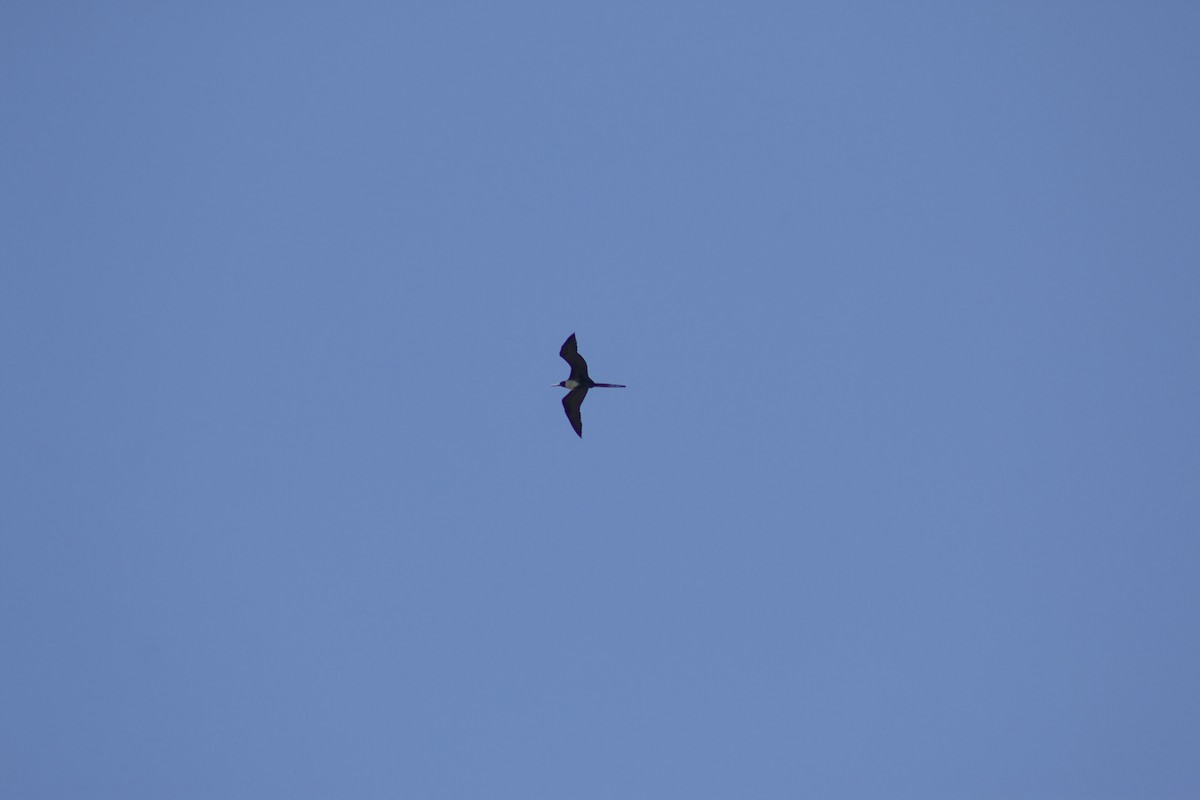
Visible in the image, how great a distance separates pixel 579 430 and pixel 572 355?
2.78 m

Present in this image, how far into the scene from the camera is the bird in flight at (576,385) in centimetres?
3597

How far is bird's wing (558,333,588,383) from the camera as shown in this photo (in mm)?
35353

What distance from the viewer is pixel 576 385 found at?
121 feet

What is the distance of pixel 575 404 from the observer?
122ft

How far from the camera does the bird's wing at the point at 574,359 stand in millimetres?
35353

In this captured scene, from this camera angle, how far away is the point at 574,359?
3606 centimetres

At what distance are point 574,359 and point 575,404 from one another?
5.93ft

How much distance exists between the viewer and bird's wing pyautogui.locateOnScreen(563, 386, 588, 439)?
37094mm

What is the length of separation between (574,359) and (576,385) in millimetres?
1244

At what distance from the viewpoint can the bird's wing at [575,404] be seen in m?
37.1

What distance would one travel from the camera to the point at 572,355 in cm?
3588

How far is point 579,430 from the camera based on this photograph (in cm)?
3725

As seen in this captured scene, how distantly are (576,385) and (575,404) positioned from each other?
2.11 ft

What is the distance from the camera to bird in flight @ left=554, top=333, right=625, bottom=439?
35969mm
